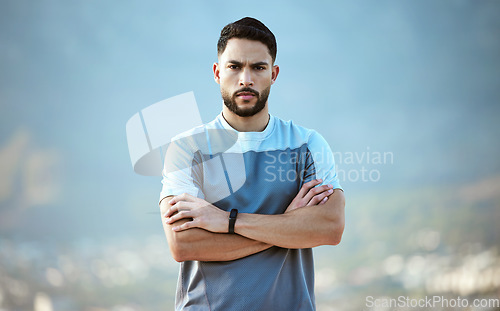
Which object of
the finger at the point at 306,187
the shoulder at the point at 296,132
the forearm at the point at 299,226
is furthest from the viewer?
the shoulder at the point at 296,132

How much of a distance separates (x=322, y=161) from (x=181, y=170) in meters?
0.49

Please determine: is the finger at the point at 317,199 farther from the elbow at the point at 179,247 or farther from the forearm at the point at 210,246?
the elbow at the point at 179,247

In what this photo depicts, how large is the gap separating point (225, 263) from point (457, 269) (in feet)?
11.9

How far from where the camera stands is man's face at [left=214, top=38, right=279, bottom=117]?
1.63m

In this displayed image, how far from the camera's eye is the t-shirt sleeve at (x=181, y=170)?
159cm

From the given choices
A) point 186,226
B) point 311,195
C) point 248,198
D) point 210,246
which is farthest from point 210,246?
point 311,195

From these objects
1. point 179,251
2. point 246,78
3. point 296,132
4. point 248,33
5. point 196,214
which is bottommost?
point 179,251

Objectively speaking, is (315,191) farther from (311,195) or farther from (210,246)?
(210,246)

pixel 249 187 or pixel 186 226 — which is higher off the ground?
pixel 249 187

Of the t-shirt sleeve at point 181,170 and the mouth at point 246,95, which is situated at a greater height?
the mouth at point 246,95

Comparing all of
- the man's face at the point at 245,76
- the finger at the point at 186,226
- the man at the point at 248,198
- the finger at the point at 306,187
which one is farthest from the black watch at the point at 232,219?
the man's face at the point at 245,76

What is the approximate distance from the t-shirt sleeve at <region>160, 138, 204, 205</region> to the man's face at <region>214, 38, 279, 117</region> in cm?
22

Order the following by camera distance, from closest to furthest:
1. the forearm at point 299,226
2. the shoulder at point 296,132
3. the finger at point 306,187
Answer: the forearm at point 299,226
the finger at point 306,187
the shoulder at point 296,132

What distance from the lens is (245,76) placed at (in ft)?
5.32
